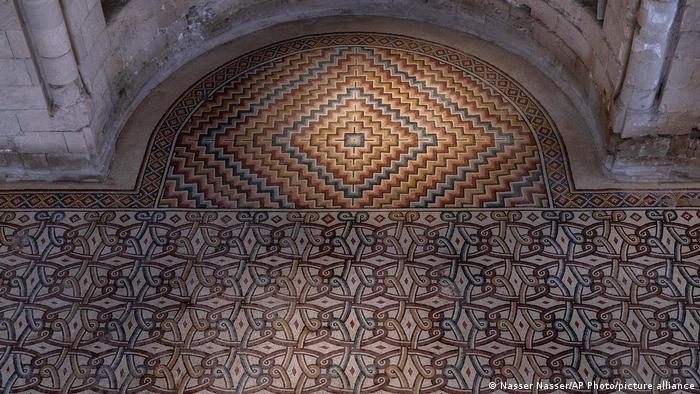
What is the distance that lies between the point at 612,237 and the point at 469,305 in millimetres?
710

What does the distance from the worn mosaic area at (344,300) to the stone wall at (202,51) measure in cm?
37

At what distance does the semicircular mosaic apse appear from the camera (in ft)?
11.7

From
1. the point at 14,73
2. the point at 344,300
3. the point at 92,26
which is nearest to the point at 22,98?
the point at 14,73

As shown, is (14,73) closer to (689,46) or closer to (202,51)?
(202,51)

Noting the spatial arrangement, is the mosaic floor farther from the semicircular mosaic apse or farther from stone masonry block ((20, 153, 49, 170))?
stone masonry block ((20, 153, 49, 170))

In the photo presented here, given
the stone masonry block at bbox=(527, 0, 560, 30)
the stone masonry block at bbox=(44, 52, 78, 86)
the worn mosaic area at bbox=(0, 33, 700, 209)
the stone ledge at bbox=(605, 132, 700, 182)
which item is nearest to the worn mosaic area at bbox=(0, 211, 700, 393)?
the worn mosaic area at bbox=(0, 33, 700, 209)

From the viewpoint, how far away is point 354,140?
3.83 metres

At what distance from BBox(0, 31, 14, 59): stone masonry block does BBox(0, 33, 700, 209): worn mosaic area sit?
63 cm

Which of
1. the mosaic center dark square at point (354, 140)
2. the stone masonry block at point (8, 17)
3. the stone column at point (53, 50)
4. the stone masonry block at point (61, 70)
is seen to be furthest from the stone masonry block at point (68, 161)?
the mosaic center dark square at point (354, 140)

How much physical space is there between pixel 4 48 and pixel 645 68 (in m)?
2.63

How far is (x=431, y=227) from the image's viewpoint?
11.1 ft

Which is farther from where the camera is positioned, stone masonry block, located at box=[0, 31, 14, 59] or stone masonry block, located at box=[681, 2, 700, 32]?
stone masonry block, located at box=[0, 31, 14, 59]

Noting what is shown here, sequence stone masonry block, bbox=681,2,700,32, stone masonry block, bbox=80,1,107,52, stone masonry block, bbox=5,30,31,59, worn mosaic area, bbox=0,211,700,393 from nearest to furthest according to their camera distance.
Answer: worn mosaic area, bbox=0,211,700,393
stone masonry block, bbox=681,2,700,32
stone masonry block, bbox=5,30,31,59
stone masonry block, bbox=80,1,107,52

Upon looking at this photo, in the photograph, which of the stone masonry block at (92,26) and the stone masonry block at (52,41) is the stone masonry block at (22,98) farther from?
Answer: the stone masonry block at (92,26)
